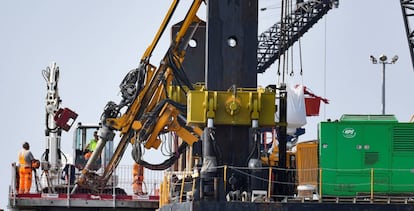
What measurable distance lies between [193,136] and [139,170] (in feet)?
8.64

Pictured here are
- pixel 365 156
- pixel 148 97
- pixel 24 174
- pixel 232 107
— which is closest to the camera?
pixel 365 156

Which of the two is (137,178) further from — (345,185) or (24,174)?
(345,185)

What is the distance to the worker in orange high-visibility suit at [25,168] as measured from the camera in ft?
180

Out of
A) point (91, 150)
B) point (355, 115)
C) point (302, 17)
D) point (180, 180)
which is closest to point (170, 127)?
point (91, 150)

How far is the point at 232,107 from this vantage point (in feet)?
152


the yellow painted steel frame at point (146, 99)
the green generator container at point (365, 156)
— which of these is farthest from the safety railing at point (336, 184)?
the yellow painted steel frame at point (146, 99)

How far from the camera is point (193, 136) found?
2210 inches

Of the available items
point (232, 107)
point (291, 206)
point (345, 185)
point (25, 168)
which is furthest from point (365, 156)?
point (25, 168)

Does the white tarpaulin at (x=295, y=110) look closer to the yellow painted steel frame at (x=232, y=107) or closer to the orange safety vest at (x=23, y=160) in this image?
the yellow painted steel frame at (x=232, y=107)

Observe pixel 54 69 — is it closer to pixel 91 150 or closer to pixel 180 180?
pixel 91 150

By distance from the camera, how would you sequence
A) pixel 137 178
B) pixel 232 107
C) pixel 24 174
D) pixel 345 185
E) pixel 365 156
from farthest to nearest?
pixel 137 178 → pixel 24 174 → pixel 232 107 → pixel 365 156 → pixel 345 185

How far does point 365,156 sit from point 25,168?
14212mm

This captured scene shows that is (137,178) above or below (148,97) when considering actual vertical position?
below

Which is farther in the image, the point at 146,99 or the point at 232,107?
the point at 146,99
